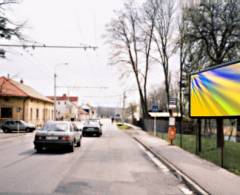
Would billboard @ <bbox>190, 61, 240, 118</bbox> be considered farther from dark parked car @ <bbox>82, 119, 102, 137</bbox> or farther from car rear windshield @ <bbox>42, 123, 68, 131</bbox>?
dark parked car @ <bbox>82, 119, 102, 137</bbox>

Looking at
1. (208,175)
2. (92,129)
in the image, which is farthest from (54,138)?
(92,129)

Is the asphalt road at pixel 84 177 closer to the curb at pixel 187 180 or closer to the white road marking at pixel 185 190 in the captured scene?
the white road marking at pixel 185 190

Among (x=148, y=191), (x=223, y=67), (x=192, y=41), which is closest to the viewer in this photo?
(x=148, y=191)

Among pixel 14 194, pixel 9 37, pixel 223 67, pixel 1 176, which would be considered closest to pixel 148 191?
pixel 14 194

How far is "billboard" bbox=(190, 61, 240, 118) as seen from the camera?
1301 centimetres

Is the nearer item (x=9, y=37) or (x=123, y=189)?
(x=123, y=189)

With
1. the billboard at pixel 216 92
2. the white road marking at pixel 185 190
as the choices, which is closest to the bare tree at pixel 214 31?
the billboard at pixel 216 92

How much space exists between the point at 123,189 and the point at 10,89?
4873 cm

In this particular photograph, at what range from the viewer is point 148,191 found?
29.3 feet

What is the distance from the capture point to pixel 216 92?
1485 cm

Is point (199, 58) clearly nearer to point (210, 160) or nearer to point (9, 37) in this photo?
point (210, 160)

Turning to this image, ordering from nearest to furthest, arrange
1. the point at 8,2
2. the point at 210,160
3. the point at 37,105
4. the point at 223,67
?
the point at 223,67 → the point at 210,160 → the point at 8,2 → the point at 37,105

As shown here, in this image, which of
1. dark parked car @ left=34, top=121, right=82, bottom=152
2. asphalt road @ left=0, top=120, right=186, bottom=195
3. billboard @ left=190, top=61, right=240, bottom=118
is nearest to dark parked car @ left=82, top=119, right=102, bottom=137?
dark parked car @ left=34, top=121, right=82, bottom=152

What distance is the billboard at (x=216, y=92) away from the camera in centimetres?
1301
